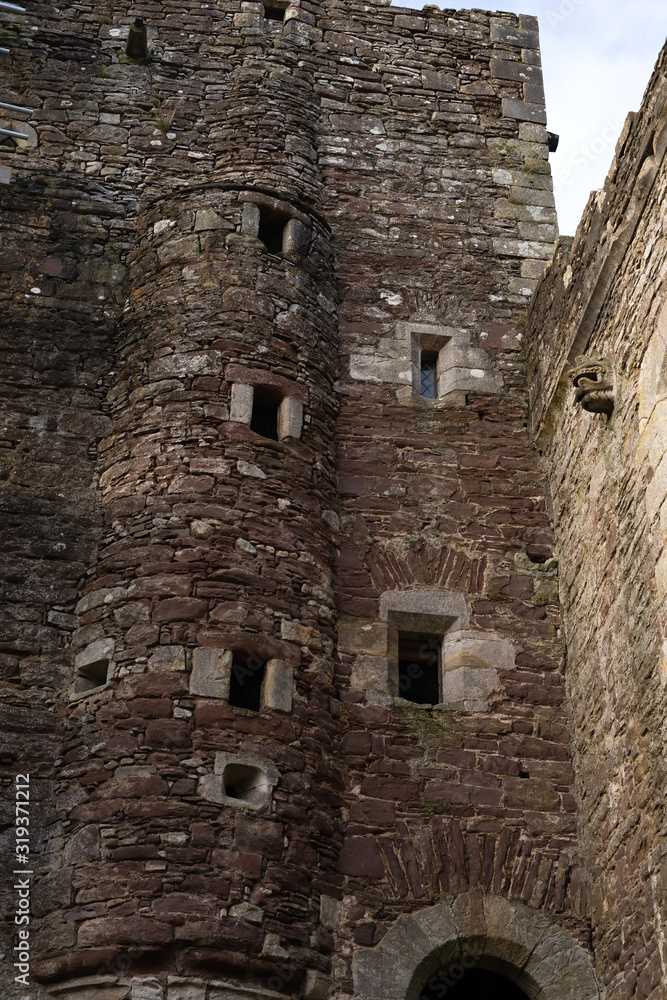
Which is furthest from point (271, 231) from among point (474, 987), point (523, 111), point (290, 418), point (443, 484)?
point (474, 987)

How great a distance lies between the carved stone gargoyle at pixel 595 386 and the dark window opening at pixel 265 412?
206 cm

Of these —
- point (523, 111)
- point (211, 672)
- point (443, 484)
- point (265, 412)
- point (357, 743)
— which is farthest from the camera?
point (523, 111)

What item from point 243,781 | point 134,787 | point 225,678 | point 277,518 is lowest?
point 134,787

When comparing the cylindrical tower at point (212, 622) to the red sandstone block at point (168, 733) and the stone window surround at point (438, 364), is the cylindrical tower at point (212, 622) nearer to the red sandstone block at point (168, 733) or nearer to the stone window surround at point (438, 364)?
the red sandstone block at point (168, 733)

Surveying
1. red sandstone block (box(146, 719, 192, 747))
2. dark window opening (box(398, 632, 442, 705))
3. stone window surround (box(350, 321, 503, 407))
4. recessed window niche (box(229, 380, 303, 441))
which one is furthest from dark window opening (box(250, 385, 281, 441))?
red sandstone block (box(146, 719, 192, 747))

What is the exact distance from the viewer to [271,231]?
9562 mm

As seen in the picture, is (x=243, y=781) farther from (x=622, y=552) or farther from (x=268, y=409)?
(x=268, y=409)

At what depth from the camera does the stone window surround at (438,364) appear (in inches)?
372

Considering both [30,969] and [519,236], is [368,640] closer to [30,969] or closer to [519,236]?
[30,969]

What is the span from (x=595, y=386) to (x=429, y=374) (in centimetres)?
239

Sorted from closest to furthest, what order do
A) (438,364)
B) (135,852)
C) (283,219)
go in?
(135,852)
(283,219)
(438,364)

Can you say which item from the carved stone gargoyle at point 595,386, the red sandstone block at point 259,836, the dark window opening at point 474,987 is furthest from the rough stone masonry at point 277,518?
the carved stone gargoyle at point 595,386

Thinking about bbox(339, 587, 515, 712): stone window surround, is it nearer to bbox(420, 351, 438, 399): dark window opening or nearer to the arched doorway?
the arched doorway

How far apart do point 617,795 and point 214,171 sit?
583cm
